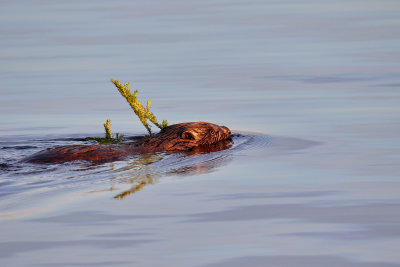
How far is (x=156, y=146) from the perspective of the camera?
12477 millimetres

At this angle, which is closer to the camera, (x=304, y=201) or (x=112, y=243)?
(x=112, y=243)

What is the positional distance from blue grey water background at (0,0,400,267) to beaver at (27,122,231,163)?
398 millimetres

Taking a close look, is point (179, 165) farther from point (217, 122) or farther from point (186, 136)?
point (217, 122)

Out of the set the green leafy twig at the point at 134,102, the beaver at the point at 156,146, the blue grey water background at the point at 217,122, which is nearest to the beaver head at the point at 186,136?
the beaver at the point at 156,146

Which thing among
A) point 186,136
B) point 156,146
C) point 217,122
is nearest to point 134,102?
point 156,146

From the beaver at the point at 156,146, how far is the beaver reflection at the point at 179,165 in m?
0.11

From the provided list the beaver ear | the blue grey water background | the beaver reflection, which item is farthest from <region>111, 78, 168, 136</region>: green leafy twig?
the blue grey water background

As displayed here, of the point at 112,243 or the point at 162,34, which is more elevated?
the point at 162,34

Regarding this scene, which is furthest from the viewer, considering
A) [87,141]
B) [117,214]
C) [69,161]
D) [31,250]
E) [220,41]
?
[220,41]

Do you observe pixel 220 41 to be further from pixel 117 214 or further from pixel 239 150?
pixel 117 214

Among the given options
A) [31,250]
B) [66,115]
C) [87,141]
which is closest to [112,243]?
[31,250]

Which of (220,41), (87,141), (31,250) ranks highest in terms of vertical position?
(220,41)

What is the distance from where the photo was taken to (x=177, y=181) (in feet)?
33.3

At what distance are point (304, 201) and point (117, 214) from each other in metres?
1.81
